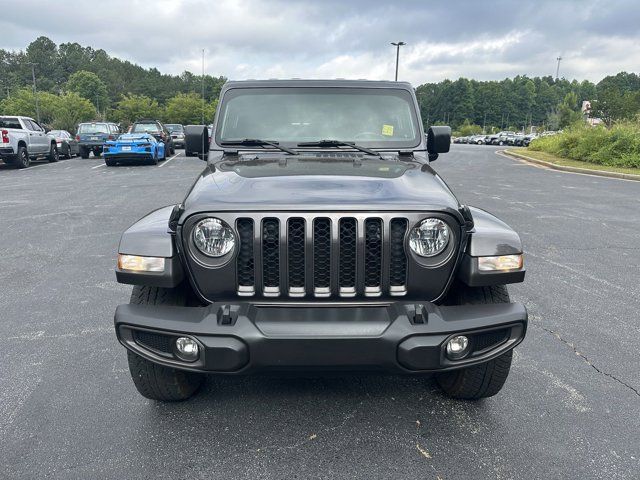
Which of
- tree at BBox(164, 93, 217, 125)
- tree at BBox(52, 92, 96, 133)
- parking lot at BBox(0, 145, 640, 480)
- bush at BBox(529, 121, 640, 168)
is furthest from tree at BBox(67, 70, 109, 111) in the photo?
parking lot at BBox(0, 145, 640, 480)

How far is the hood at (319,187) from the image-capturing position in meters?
2.38

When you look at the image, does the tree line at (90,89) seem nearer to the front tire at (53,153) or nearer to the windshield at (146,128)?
the windshield at (146,128)

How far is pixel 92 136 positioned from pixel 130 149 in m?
5.76

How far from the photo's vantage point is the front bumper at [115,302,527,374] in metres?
2.21

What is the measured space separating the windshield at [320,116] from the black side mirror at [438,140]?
0.50ft

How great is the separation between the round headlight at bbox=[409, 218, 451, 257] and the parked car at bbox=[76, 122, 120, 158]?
71.8ft

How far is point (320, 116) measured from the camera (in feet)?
12.8

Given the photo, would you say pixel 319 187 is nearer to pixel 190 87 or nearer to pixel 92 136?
pixel 92 136

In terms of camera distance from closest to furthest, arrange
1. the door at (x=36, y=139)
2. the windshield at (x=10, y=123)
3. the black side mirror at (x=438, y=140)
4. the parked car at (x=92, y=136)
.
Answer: the black side mirror at (x=438, y=140)
the windshield at (x=10, y=123)
the door at (x=36, y=139)
the parked car at (x=92, y=136)

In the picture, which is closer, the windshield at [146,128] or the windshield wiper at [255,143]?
the windshield wiper at [255,143]

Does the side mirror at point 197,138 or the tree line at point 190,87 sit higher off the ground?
the tree line at point 190,87

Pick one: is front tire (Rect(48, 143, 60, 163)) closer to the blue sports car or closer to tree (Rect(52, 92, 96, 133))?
the blue sports car

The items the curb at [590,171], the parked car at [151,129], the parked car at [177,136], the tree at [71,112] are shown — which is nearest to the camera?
the curb at [590,171]

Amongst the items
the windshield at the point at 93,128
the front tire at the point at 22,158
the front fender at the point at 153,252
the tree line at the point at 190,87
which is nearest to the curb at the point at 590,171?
the front fender at the point at 153,252
